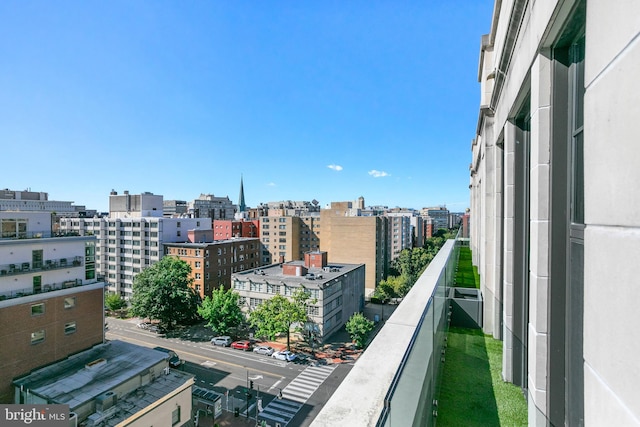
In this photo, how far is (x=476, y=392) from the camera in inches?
175

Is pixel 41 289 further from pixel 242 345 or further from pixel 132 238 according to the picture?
pixel 132 238

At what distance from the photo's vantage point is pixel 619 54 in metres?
1.65

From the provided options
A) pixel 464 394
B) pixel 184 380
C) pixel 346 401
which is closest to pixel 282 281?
pixel 184 380

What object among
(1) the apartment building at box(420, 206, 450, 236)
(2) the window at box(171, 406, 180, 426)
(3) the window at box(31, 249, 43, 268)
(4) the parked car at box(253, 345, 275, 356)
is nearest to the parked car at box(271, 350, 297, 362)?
(4) the parked car at box(253, 345, 275, 356)

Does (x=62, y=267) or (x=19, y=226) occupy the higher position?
(x=19, y=226)

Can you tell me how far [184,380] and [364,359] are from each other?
63.1 feet

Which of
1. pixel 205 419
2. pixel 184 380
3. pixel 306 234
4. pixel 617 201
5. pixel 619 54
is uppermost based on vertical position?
pixel 619 54

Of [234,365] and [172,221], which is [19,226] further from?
[172,221]

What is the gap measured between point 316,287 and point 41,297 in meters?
22.5

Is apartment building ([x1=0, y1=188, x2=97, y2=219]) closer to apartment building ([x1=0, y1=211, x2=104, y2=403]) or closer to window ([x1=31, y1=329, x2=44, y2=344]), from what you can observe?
apartment building ([x1=0, y1=211, x2=104, y2=403])

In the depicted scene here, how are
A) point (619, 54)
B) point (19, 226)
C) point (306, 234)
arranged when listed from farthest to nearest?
point (306, 234), point (19, 226), point (619, 54)

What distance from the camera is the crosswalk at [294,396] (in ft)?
71.3

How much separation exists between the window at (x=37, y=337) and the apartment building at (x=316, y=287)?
19912mm

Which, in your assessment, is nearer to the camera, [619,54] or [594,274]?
[619,54]
